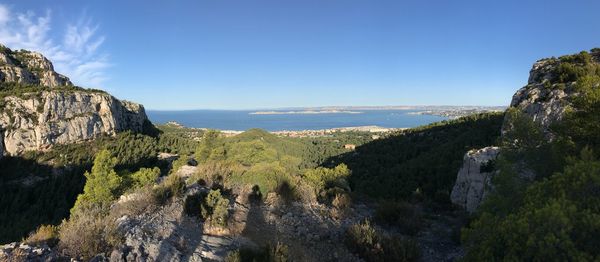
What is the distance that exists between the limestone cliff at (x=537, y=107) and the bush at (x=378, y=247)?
31.5 feet

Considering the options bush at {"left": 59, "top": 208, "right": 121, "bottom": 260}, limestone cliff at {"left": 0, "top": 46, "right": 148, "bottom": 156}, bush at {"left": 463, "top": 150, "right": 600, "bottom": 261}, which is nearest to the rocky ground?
bush at {"left": 59, "top": 208, "right": 121, "bottom": 260}

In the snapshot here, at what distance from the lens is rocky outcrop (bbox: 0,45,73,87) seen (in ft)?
221

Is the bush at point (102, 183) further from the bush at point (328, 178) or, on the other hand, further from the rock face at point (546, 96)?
the rock face at point (546, 96)

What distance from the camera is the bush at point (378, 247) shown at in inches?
290

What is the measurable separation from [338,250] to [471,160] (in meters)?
14.9

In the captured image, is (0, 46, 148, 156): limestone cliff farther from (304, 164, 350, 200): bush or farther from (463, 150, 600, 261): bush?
(463, 150, 600, 261): bush

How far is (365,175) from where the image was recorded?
38.6 metres

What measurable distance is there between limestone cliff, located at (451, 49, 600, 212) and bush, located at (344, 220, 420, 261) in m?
9.59

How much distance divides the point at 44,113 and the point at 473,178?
6563 cm

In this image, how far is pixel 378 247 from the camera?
746cm

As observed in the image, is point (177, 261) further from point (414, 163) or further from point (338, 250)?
point (414, 163)

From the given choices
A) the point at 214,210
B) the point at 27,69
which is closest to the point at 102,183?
the point at 214,210

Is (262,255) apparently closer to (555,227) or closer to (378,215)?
(555,227)

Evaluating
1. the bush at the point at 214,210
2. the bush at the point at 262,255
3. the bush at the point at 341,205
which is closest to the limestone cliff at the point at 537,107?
the bush at the point at 341,205
